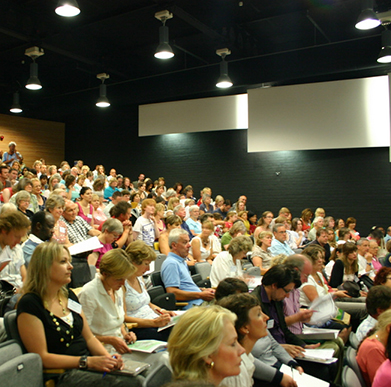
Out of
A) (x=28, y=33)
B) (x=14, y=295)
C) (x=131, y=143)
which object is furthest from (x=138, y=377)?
(x=131, y=143)

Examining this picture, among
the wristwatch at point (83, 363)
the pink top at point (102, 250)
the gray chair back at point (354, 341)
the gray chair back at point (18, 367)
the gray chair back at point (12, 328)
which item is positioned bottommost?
the gray chair back at point (354, 341)

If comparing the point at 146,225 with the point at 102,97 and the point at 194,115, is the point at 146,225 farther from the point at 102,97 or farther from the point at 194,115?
the point at 194,115

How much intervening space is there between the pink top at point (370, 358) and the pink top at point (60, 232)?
3.10 m

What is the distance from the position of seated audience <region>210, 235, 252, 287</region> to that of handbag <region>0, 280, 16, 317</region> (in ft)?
6.31

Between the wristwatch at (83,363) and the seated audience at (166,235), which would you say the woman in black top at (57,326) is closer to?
the wristwatch at (83,363)

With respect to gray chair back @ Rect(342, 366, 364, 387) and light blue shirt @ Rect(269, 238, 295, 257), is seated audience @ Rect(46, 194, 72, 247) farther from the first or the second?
gray chair back @ Rect(342, 366, 364, 387)

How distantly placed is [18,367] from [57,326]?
0.31m

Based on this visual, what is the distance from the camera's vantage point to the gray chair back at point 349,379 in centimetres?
222

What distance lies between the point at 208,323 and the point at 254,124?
32.0 ft

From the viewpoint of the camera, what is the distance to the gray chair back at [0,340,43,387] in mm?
1702

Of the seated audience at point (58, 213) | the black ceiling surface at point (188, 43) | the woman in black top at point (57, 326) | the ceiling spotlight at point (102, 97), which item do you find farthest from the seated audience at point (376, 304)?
the ceiling spotlight at point (102, 97)

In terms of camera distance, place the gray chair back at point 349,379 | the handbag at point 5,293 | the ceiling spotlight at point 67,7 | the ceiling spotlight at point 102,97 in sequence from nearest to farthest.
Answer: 1. the gray chair back at point 349,379
2. the handbag at point 5,293
3. the ceiling spotlight at point 67,7
4. the ceiling spotlight at point 102,97

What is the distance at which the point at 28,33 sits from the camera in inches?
337

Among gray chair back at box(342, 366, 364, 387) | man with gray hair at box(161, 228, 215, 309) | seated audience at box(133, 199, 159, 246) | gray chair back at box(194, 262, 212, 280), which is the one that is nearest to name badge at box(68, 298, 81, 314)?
man with gray hair at box(161, 228, 215, 309)
